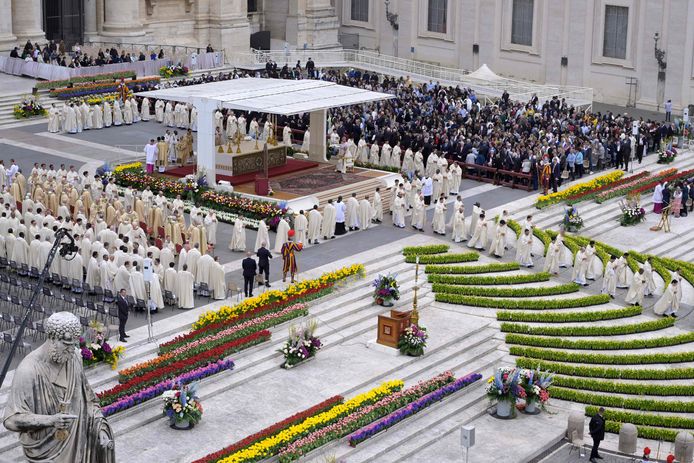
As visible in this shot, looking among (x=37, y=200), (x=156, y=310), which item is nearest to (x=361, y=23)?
(x=37, y=200)

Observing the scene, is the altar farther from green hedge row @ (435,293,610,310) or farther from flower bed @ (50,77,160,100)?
flower bed @ (50,77,160,100)

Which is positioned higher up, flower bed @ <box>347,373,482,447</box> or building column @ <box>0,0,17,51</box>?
building column @ <box>0,0,17,51</box>

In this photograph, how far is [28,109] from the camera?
160 feet

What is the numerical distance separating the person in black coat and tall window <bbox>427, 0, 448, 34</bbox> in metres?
42.9

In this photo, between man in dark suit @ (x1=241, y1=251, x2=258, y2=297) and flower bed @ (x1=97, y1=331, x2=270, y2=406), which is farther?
man in dark suit @ (x1=241, y1=251, x2=258, y2=297)

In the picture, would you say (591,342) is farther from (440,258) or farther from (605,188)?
(605,188)

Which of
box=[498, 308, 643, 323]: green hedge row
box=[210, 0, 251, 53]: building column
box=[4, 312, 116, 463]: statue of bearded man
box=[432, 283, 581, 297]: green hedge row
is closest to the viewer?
box=[4, 312, 116, 463]: statue of bearded man

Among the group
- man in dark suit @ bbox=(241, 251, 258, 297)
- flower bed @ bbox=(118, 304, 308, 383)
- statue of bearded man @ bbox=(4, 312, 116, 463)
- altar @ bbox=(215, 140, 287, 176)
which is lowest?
flower bed @ bbox=(118, 304, 308, 383)

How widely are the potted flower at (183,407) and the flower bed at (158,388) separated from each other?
71cm

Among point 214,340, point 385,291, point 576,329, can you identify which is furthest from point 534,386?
point 214,340

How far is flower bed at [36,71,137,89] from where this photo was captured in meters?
50.3

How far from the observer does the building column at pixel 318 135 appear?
138 ft

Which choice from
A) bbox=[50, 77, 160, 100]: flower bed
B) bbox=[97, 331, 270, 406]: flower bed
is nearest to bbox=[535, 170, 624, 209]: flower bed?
bbox=[97, 331, 270, 406]: flower bed

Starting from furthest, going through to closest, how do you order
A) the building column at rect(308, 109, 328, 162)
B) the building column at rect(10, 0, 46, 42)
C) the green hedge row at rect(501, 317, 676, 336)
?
the building column at rect(10, 0, 46, 42) → the building column at rect(308, 109, 328, 162) → the green hedge row at rect(501, 317, 676, 336)
